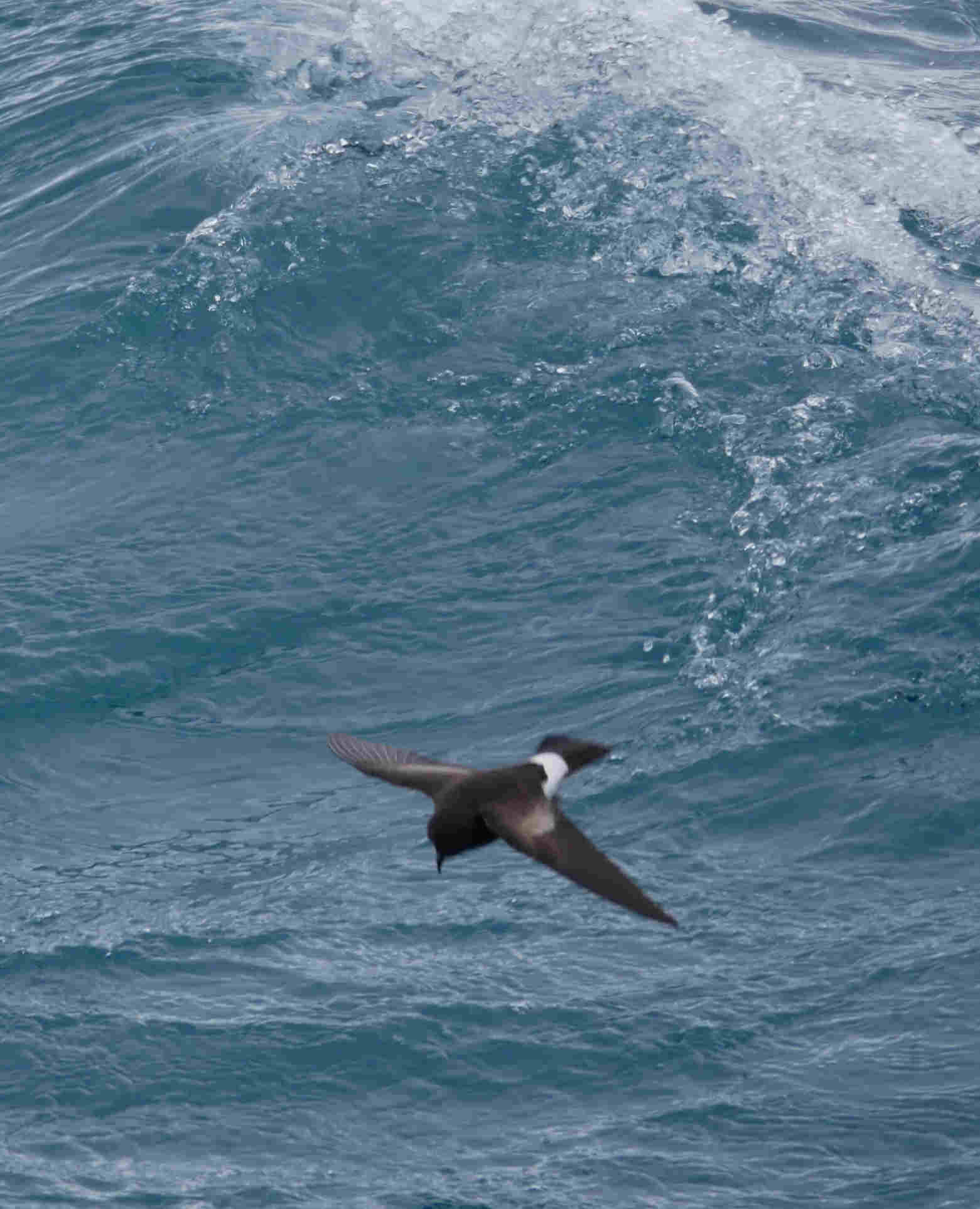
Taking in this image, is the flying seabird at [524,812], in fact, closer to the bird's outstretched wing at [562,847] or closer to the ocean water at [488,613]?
the bird's outstretched wing at [562,847]

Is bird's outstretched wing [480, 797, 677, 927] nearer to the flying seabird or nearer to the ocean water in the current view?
the flying seabird

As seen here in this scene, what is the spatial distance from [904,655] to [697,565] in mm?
1452

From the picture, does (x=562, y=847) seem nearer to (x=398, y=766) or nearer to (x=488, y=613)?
(x=398, y=766)

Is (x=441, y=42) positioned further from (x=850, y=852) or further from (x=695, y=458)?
(x=850, y=852)

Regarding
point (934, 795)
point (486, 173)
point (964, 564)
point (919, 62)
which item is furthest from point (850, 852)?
point (919, 62)

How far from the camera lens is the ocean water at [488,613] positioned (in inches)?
322

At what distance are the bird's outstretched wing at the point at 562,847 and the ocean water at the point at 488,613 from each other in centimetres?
261

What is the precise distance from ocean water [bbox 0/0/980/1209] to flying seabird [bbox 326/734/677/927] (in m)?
2.25

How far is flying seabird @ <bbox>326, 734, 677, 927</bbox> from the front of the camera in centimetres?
539

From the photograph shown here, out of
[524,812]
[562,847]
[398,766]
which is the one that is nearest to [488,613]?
[398,766]

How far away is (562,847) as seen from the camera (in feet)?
18.3

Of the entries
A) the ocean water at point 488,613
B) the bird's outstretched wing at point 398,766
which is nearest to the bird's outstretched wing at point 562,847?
the bird's outstretched wing at point 398,766

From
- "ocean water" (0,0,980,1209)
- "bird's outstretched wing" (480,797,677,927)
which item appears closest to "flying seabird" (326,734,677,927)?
"bird's outstretched wing" (480,797,677,927)

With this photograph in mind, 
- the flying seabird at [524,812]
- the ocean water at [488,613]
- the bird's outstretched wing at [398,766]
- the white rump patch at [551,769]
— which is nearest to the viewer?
the flying seabird at [524,812]
